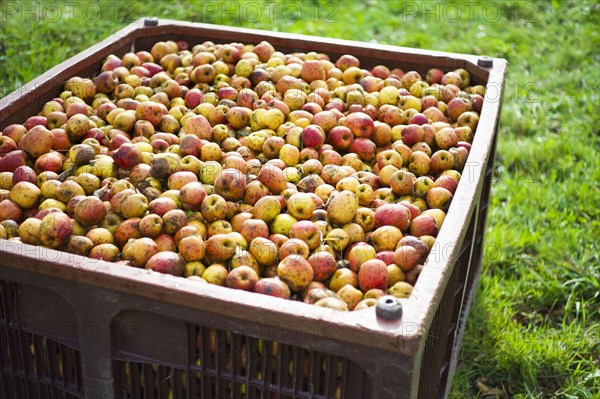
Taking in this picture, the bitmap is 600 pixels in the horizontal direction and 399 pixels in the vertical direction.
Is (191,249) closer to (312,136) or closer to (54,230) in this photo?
(54,230)

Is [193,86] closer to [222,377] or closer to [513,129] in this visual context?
[222,377]

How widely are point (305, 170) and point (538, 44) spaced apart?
4305mm

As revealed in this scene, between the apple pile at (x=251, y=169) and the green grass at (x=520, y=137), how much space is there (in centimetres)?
104

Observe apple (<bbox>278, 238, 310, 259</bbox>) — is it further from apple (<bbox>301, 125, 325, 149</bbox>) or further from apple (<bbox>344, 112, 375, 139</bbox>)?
apple (<bbox>344, 112, 375, 139</bbox>)

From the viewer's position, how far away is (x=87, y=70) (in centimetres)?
332

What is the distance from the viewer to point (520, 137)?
16.8ft

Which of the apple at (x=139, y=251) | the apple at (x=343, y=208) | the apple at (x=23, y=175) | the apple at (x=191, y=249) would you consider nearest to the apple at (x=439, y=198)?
the apple at (x=343, y=208)

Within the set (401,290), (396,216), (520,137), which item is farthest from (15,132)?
(520,137)

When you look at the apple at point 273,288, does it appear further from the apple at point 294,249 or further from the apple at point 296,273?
the apple at point 294,249

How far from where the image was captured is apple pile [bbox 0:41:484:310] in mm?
2199

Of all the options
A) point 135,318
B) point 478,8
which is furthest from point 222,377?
point 478,8

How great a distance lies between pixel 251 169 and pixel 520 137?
303cm

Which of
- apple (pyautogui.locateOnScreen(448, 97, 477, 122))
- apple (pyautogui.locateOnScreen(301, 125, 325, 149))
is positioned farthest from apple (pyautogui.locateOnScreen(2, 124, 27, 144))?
apple (pyautogui.locateOnScreen(448, 97, 477, 122))

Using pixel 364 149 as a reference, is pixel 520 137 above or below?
below
